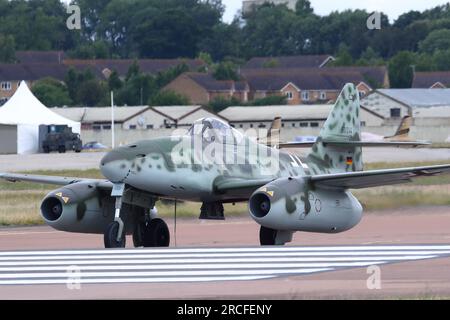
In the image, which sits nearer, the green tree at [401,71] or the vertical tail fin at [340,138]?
the vertical tail fin at [340,138]

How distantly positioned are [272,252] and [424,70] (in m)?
117

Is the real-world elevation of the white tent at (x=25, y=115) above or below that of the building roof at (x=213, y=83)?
below

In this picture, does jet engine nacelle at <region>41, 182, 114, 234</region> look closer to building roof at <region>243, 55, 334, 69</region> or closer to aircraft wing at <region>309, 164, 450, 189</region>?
aircraft wing at <region>309, 164, 450, 189</region>

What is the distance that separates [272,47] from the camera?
6777 inches

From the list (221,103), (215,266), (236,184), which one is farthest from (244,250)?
(221,103)

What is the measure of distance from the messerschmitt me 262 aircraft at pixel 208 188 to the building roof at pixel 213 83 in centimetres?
9736

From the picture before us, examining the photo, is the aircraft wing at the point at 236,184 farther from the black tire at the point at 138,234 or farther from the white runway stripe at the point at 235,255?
the white runway stripe at the point at 235,255

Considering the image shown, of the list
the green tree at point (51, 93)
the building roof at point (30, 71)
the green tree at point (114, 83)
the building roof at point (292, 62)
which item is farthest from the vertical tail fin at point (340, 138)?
the building roof at point (292, 62)

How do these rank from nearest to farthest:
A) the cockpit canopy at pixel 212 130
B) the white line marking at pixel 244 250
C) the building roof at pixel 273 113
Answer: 1. the white line marking at pixel 244 250
2. the cockpit canopy at pixel 212 130
3. the building roof at pixel 273 113

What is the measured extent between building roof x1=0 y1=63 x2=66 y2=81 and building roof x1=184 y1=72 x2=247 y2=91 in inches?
509

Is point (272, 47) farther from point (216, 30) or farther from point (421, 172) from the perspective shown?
point (421, 172)

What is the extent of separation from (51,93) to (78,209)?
92687 millimetres

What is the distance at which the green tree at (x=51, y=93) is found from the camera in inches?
4459

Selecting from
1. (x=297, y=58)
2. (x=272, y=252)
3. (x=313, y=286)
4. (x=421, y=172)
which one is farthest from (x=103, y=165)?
(x=297, y=58)
